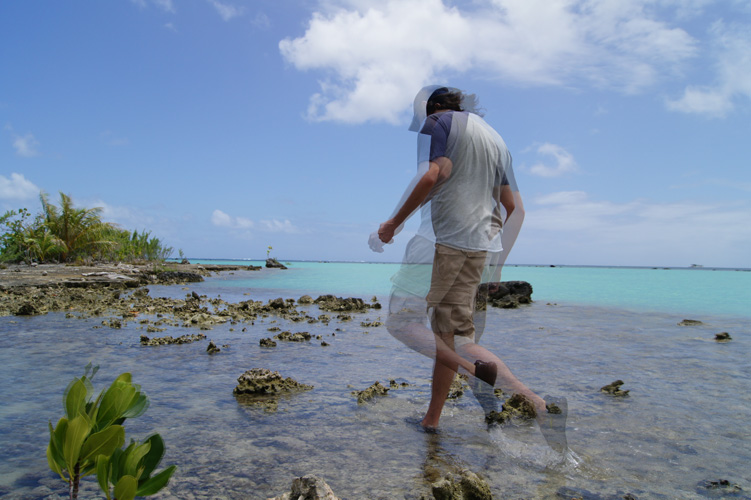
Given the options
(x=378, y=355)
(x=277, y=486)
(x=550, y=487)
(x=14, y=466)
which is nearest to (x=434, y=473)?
(x=550, y=487)

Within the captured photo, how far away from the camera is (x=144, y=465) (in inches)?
57.7

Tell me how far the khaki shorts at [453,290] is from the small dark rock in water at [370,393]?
1.13 metres

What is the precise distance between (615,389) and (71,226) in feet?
77.0

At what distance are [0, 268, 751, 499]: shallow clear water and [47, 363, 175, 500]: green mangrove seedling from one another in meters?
0.78

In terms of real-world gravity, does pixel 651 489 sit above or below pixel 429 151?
below

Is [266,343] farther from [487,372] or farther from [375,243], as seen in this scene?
[487,372]

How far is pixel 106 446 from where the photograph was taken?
54.9 inches

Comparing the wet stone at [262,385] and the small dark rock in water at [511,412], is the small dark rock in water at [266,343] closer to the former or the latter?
the wet stone at [262,385]

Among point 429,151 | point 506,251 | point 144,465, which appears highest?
point 429,151

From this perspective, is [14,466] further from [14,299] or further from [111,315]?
[14,299]

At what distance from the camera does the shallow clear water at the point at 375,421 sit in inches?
91.0

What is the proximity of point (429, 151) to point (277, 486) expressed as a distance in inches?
78.3

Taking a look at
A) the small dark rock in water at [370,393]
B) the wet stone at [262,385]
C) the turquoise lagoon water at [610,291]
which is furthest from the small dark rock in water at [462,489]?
the turquoise lagoon water at [610,291]

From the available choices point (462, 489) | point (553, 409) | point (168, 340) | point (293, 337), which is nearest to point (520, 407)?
point (553, 409)
